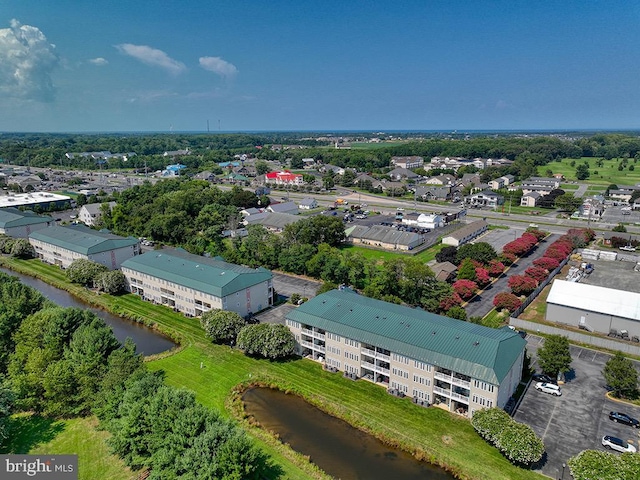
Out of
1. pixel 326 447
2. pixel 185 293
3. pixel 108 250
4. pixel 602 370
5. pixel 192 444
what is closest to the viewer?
pixel 192 444

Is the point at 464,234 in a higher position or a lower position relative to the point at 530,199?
lower

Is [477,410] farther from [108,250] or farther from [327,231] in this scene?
[108,250]

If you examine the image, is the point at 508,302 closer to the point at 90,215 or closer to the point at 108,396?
the point at 108,396

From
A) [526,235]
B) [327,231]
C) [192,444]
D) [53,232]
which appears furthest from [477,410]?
[53,232]

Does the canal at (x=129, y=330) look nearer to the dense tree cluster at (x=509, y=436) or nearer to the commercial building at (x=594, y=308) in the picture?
the dense tree cluster at (x=509, y=436)

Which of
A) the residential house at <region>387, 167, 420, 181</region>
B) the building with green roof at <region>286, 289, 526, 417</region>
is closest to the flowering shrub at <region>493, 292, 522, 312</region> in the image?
the building with green roof at <region>286, 289, 526, 417</region>

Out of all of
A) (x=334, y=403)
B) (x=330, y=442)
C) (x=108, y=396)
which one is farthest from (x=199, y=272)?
(x=330, y=442)
